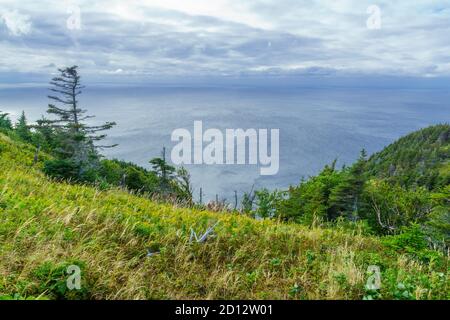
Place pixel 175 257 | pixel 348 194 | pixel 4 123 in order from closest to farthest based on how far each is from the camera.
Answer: pixel 175 257 < pixel 348 194 < pixel 4 123

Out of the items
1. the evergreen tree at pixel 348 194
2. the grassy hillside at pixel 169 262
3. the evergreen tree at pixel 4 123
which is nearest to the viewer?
the grassy hillside at pixel 169 262

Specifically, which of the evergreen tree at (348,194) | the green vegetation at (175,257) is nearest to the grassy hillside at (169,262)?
the green vegetation at (175,257)

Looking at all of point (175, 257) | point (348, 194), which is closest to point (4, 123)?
point (348, 194)

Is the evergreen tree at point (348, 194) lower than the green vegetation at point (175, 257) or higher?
lower

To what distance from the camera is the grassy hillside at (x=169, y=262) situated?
4.41 m

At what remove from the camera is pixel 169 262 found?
5523 millimetres

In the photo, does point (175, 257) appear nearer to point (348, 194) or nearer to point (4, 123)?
point (348, 194)

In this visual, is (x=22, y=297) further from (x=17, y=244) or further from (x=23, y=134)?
(x=23, y=134)

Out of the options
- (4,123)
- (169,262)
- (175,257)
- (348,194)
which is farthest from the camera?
(4,123)

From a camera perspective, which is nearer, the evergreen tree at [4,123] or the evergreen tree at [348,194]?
the evergreen tree at [348,194]

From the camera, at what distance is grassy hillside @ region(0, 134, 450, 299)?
14.5ft

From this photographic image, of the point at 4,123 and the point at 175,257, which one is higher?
the point at 4,123

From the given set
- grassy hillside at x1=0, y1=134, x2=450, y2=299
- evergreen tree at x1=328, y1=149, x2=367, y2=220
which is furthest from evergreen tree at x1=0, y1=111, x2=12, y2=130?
grassy hillside at x1=0, y1=134, x2=450, y2=299

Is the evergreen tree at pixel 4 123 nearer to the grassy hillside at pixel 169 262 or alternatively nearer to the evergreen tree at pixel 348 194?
the evergreen tree at pixel 348 194
